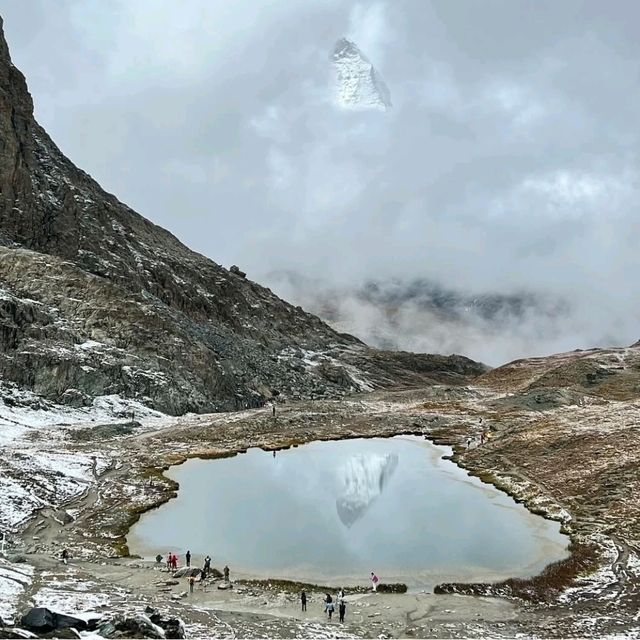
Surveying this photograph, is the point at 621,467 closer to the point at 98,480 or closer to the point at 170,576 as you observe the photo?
the point at 170,576

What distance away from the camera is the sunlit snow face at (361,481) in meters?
69.1

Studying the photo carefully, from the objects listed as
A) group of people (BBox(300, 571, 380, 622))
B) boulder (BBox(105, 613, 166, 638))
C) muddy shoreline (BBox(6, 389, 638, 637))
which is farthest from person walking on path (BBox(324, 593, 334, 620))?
boulder (BBox(105, 613, 166, 638))

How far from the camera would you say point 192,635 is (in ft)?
113

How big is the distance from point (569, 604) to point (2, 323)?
134748mm

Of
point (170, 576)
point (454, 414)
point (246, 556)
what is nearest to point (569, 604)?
point (246, 556)

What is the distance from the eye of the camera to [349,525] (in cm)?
6238

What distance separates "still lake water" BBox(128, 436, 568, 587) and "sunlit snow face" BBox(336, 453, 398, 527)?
0.21m

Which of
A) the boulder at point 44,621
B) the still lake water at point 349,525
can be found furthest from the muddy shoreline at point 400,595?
the boulder at point 44,621

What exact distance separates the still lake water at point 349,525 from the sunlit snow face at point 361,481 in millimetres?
205

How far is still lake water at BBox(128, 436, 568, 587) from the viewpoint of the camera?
50.3m

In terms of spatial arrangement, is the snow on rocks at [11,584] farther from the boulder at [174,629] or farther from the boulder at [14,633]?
the boulder at [174,629]

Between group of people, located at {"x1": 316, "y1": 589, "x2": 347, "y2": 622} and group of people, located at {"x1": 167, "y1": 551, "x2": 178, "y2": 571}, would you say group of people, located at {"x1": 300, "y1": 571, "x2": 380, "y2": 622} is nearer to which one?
group of people, located at {"x1": 316, "y1": 589, "x2": 347, "y2": 622}

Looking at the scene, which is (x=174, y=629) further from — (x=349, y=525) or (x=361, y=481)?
(x=361, y=481)

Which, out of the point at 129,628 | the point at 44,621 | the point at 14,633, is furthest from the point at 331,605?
the point at 14,633
